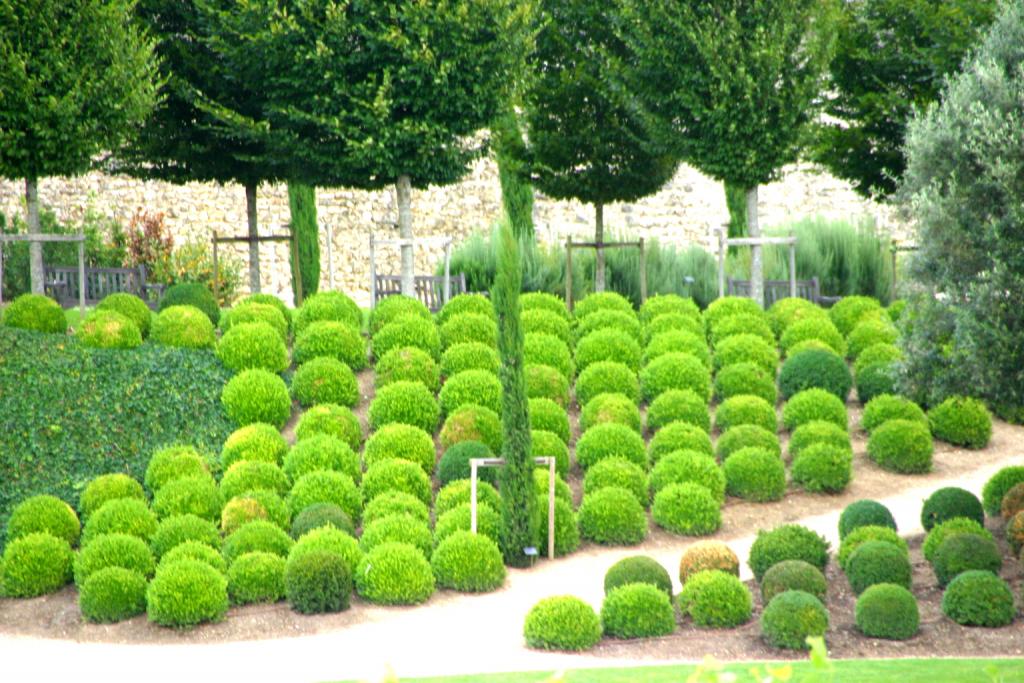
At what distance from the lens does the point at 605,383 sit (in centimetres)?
1506

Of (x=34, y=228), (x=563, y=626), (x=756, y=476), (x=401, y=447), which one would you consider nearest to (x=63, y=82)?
(x=34, y=228)

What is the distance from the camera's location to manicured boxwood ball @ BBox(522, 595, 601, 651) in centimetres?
989

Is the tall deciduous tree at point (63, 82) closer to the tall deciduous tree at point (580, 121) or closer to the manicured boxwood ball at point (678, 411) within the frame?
the tall deciduous tree at point (580, 121)

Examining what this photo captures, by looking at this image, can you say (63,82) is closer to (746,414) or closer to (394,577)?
(394,577)

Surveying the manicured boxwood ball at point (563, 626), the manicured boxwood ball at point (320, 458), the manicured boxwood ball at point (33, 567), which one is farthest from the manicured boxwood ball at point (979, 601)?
the manicured boxwood ball at point (33, 567)

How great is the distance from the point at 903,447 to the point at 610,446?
2833 mm

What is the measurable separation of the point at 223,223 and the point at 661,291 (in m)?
10.6

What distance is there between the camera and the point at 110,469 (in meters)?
13.3

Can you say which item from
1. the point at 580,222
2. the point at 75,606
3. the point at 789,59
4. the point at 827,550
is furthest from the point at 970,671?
the point at 580,222

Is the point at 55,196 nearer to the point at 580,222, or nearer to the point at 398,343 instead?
the point at 580,222

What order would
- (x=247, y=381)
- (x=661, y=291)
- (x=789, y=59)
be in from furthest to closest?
1. (x=661, y=291)
2. (x=789, y=59)
3. (x=247, y=381)

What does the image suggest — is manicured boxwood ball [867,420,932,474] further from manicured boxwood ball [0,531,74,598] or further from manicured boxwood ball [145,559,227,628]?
manicured boxwood ball [0,531,74,598]

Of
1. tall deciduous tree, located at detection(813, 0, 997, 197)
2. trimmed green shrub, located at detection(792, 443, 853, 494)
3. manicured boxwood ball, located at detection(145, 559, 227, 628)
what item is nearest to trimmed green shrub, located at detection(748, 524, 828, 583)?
trimmed green shrub, located at detection(792, 443, 853, 494)

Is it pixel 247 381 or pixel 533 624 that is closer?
pixel 533 624
